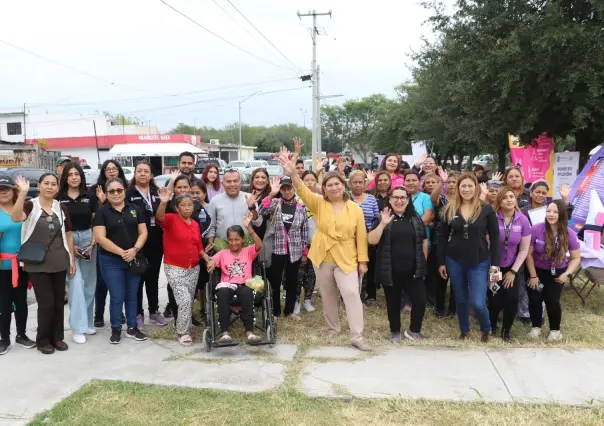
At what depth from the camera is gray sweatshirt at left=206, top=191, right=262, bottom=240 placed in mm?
5527

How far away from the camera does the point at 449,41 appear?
35.6 ft

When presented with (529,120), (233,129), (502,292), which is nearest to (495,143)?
(529,120)

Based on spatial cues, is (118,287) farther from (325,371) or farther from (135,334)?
(325,371)

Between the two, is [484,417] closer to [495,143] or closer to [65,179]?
[65,179]

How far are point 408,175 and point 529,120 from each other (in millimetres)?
4897

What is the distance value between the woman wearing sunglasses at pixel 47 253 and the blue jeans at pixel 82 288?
23 cm

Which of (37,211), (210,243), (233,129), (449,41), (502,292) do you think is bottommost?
(502,292)

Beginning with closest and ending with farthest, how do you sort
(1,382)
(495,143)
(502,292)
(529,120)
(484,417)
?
(484,417) < (1,382) < (502,292) < (529,120) < (495,143)

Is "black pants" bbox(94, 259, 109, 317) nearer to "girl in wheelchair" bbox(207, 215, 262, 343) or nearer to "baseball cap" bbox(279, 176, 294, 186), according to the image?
"girl in wheelchair" bbox(207, 215, 262, 343)

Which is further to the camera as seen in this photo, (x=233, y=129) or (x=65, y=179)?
(x=233, y=129)

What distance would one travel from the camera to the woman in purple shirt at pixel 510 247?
16.7ft

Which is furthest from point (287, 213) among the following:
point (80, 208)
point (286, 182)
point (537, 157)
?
point (537, 157)

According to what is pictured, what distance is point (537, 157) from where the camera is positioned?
453 inches

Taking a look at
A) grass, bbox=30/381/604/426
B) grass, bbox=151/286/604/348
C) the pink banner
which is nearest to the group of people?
grass, bbox=151/286/604/348
